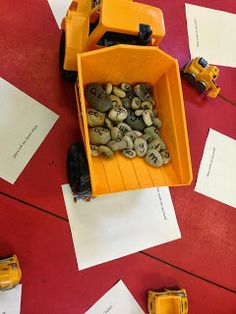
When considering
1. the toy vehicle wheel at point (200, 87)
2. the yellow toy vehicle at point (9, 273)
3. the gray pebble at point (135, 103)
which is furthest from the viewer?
the toy vehicle wheel at point (200, 87)

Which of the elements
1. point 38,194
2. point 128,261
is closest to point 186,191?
point 128,261

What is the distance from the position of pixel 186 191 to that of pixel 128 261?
18 centimetres

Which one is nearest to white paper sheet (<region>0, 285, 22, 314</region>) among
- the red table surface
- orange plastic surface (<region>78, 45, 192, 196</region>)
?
the red table surface

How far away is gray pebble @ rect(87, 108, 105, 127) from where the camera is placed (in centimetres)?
62

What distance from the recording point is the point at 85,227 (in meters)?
0.64

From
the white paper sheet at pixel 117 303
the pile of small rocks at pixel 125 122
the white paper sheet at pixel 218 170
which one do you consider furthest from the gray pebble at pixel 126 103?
the white paper sheet at pixel 117 303

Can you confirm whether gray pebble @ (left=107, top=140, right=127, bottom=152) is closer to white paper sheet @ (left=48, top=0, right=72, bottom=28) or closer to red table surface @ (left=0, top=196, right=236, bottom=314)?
red table surface @ (left=0, top=196, right=236, bottom=314)

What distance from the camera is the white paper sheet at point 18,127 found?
62 centimetres

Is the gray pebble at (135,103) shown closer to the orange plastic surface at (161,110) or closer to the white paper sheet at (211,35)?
the orange plastic surface at (161,110)

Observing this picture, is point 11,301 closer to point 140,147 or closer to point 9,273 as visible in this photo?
point 9,273

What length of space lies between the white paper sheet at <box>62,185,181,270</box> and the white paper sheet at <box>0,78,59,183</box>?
91 millimetres

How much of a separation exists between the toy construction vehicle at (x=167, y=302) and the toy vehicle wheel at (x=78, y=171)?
210 millimetres

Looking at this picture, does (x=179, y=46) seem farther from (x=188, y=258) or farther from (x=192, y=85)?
(x=188, y=258)

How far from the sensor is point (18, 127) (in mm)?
640
